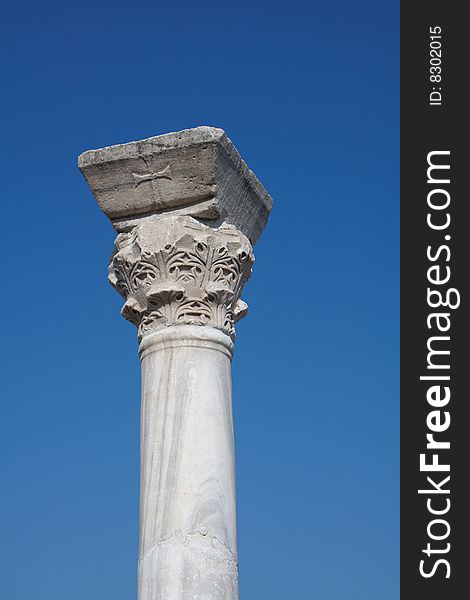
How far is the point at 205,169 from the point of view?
37.9 ft

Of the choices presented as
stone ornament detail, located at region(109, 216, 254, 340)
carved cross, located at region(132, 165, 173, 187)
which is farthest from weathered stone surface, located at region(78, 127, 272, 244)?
stone ornament detail, located at region(109, 216, 254, 340)

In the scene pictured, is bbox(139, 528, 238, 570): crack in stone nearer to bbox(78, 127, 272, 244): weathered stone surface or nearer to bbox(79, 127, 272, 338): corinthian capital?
bbox(79, 127, 272, 338): corinthian capital

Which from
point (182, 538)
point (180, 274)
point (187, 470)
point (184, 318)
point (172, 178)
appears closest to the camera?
point (182, 538)

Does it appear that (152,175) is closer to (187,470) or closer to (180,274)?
(180,274)

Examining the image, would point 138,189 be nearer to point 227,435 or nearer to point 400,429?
point 227,435

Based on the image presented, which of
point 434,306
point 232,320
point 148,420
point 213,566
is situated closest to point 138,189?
point 232,320

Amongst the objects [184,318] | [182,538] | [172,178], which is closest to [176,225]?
[172,178]

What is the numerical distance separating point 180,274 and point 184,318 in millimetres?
488

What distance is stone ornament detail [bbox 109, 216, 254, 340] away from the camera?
11531mm

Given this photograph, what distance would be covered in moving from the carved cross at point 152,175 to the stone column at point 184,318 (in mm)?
13

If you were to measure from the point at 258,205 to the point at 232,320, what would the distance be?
158cm

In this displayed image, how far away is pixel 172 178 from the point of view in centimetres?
1168

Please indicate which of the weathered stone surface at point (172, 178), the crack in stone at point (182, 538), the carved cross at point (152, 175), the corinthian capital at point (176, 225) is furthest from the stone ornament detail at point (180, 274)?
the crack in stone at point (182, 538)

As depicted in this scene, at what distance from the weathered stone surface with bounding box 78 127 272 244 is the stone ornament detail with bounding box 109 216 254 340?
0.75 feet
